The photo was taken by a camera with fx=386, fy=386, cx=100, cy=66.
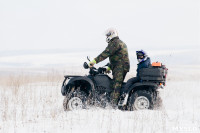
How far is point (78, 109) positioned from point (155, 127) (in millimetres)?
2873

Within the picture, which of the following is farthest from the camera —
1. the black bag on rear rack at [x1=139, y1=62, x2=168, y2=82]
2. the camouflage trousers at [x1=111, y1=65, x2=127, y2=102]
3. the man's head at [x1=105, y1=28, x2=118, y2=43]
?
the man's head at [x1=105, y1=28, x2=118, y2=43]

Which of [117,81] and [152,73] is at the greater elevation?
[152,73]

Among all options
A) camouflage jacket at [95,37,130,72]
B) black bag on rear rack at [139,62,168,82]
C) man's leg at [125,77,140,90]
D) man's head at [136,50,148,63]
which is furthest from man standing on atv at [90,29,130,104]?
black bag on rear rack at [139,62,168,82]

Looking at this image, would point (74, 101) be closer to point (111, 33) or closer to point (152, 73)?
point (111, 33)

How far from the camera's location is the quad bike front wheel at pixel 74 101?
10.7 meters

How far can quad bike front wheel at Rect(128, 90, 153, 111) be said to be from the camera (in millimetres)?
10383

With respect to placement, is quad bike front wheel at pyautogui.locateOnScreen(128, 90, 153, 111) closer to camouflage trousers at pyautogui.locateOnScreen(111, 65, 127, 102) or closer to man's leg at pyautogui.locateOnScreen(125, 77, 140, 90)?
man's leg at pyautogui.locateOnScreen(125, 77, 140, 90)

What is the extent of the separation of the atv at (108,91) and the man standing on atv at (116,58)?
21 centimetres

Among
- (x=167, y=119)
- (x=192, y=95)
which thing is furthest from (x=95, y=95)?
(x=192, y=95)

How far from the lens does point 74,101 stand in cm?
1075

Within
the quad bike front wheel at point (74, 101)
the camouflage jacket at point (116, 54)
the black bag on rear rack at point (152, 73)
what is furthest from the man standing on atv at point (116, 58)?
the quad bike front wheel at point (74, 101)

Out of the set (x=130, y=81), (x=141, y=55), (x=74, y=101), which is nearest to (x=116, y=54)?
(x=141, y=55)

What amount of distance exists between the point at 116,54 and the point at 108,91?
3.45 ft

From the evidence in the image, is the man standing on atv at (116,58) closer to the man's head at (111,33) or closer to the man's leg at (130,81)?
the man's head at (111,33)
